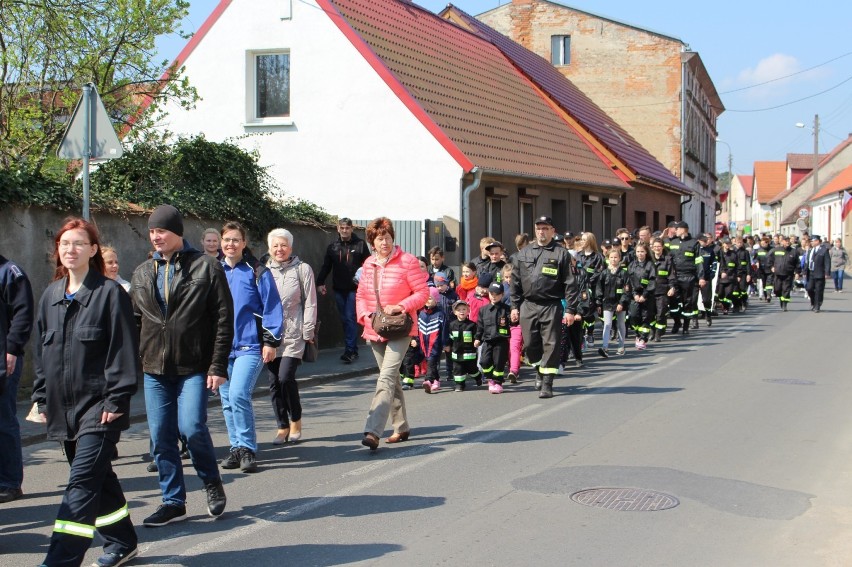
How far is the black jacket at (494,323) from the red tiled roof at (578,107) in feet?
63.6

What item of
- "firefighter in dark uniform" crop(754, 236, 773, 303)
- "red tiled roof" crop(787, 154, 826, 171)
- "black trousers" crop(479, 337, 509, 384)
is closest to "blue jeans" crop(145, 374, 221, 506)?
"black trousers" crop(479, 337, 509, 384)

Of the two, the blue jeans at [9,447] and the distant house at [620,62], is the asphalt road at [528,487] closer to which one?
the blue jeans at [9,447]

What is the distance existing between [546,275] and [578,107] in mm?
22951

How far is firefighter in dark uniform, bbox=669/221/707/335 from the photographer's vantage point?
18.6m

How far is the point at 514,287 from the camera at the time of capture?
11.0 metres

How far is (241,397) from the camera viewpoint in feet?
23.1

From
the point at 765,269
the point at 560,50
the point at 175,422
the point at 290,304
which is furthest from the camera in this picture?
the point at 560,50

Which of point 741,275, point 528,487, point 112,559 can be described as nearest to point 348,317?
point 528,487

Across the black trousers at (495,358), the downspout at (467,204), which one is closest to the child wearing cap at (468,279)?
the black trousers at (495,358)

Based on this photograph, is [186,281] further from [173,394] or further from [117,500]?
[117,500]

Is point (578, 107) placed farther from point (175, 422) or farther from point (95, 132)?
point (175, 422)

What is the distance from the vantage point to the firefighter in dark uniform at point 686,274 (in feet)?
61.2

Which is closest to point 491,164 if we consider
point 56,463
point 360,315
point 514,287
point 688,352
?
point 688,352

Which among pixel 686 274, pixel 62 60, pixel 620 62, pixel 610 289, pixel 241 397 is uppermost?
pixel 620 62
